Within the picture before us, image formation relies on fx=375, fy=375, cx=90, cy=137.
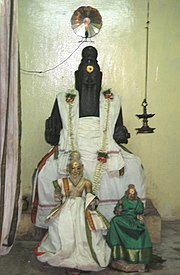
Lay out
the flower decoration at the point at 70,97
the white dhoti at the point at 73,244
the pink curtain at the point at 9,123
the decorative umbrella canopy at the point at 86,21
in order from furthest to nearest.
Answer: the decorative umbrella canopy at the point at 86,21
the flower decoration at the point at 70,97
the white dhoti at the point at 73,244
the pink curtain at the point at 9,123

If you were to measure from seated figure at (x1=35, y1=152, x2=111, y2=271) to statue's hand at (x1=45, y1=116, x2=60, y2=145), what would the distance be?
0.87 metres

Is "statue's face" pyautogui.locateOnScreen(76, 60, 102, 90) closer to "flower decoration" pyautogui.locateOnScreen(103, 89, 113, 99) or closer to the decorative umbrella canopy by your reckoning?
"flower decoration" pyautogui.locateOnScreen(103, 89, 113, 99)

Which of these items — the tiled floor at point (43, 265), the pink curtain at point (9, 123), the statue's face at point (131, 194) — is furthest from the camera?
the statue's face at point (131, 194)

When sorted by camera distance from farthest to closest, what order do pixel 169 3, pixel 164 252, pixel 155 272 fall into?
pixel 169 3, pixel 164 252, pixel 155 272

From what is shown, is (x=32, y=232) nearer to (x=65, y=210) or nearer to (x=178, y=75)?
(x=65, y=210)

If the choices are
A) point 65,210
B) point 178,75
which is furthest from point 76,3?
point 65,210

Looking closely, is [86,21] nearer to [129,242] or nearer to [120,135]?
[120,135]

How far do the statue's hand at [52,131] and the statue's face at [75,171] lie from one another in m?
0.87

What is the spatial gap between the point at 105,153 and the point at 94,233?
108 cm

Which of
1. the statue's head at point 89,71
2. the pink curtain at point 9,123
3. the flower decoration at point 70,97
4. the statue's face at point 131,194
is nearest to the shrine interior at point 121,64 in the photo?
the statue's head at point 89,71

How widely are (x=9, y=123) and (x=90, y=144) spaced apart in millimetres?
2631

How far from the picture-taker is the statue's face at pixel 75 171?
410cm

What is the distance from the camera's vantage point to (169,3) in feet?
19.0

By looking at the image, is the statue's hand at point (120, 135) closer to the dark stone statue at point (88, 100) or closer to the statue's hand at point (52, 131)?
the dark stone statue at point (88, 100)
